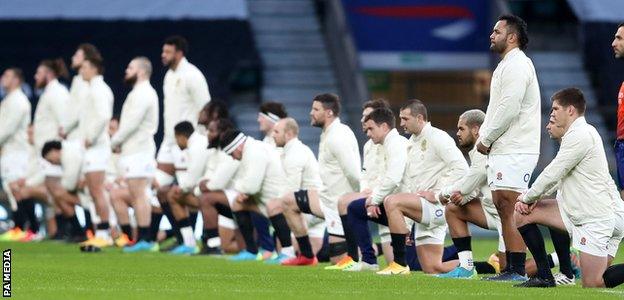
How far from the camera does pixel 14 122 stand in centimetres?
2189

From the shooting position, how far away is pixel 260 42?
2992cm

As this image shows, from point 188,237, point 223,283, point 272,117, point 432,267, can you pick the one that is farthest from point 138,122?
point 223,283

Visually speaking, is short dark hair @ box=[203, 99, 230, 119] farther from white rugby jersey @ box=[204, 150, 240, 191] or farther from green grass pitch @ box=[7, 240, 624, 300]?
green grass pitch @ box=[7, 240, 624, 300]

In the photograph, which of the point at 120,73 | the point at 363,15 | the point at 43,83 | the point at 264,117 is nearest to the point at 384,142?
the point at 264,117

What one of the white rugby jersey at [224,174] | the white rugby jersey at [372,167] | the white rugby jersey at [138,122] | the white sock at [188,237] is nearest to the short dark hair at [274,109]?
the white rugby jersey at [224,174]

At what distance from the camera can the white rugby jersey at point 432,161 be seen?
45.4ft

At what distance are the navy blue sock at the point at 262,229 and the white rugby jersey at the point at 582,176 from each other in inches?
226

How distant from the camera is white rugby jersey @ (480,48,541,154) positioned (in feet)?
40.2

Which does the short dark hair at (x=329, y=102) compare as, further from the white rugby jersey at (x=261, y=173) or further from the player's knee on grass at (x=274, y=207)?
the white rugby jersey at (x=261, y=173)

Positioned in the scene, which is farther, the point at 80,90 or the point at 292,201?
the point at 80,90

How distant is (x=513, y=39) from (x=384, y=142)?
2.27 m

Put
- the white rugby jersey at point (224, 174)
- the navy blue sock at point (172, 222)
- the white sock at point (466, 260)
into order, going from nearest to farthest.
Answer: the white sock at point (466, 260)
the white rugby jersey at point (224, 174)
the navy blue sock at point (172, 222)

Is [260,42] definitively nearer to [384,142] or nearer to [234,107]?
[234,107]

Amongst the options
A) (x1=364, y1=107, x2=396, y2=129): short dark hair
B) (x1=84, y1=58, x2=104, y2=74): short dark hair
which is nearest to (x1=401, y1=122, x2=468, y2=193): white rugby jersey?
(x1=364, y1=107, x2=396, y2=129): short dark hair
